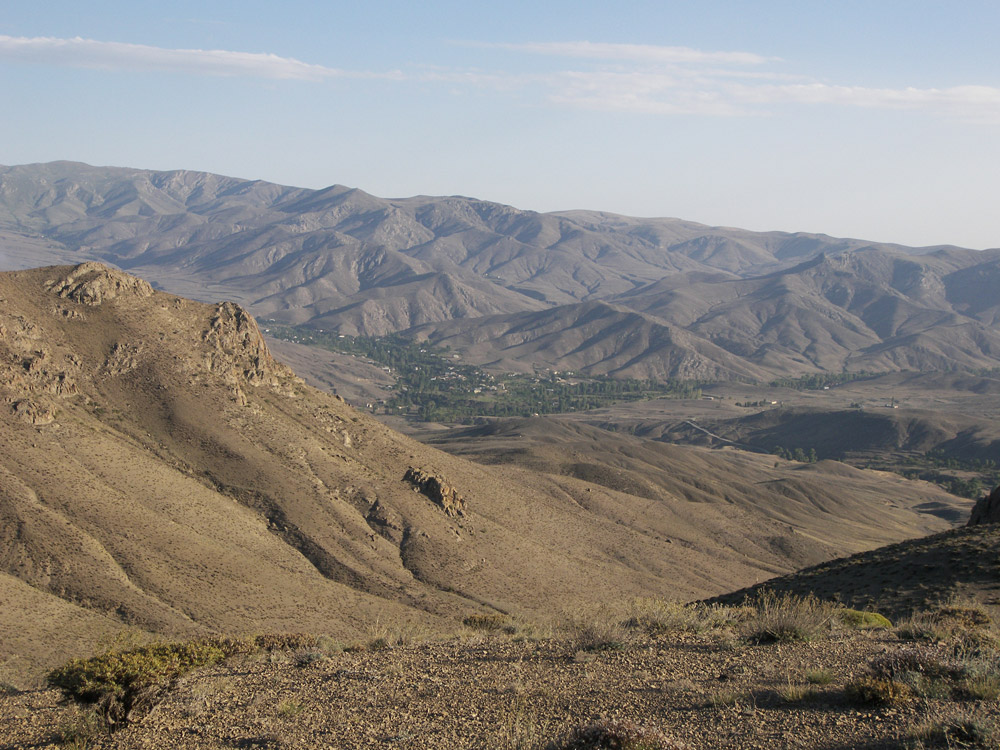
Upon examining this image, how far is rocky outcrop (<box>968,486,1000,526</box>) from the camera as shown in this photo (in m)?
37.6

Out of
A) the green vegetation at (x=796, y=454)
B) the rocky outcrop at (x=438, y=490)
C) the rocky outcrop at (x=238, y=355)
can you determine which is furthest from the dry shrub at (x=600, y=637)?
the green vegetation at (x=796, y=454)

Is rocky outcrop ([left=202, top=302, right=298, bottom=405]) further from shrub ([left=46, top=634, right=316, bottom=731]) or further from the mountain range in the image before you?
shrub ([left=46, top=634, right=316, bottom=731])

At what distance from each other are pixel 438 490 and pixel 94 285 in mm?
25021

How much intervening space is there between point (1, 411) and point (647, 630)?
37.0m

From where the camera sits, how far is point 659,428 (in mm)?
175000

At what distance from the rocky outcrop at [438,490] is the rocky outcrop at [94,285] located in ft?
68.4

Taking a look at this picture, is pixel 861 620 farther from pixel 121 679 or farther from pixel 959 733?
pixel 121 679

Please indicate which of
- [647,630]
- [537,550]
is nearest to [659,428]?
[537,550]

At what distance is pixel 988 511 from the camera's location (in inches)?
1519

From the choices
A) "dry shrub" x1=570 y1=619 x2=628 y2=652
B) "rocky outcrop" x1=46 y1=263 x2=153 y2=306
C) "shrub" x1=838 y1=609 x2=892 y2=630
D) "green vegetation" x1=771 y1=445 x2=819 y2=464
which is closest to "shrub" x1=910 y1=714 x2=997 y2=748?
"dry shrub" x1=570 y1=619 x2=628 y2=652

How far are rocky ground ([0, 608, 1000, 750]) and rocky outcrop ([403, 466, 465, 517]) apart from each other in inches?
1371

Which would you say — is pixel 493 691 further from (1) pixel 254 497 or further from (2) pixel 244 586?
(1) pixel 254 497

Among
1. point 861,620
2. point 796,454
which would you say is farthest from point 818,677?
point 796,454

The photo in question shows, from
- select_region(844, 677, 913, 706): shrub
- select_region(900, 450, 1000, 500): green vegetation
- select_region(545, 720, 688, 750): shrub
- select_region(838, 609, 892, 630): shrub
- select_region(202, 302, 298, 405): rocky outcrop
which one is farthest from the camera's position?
select_region(900, 450, 1000, 500): green vegetation
